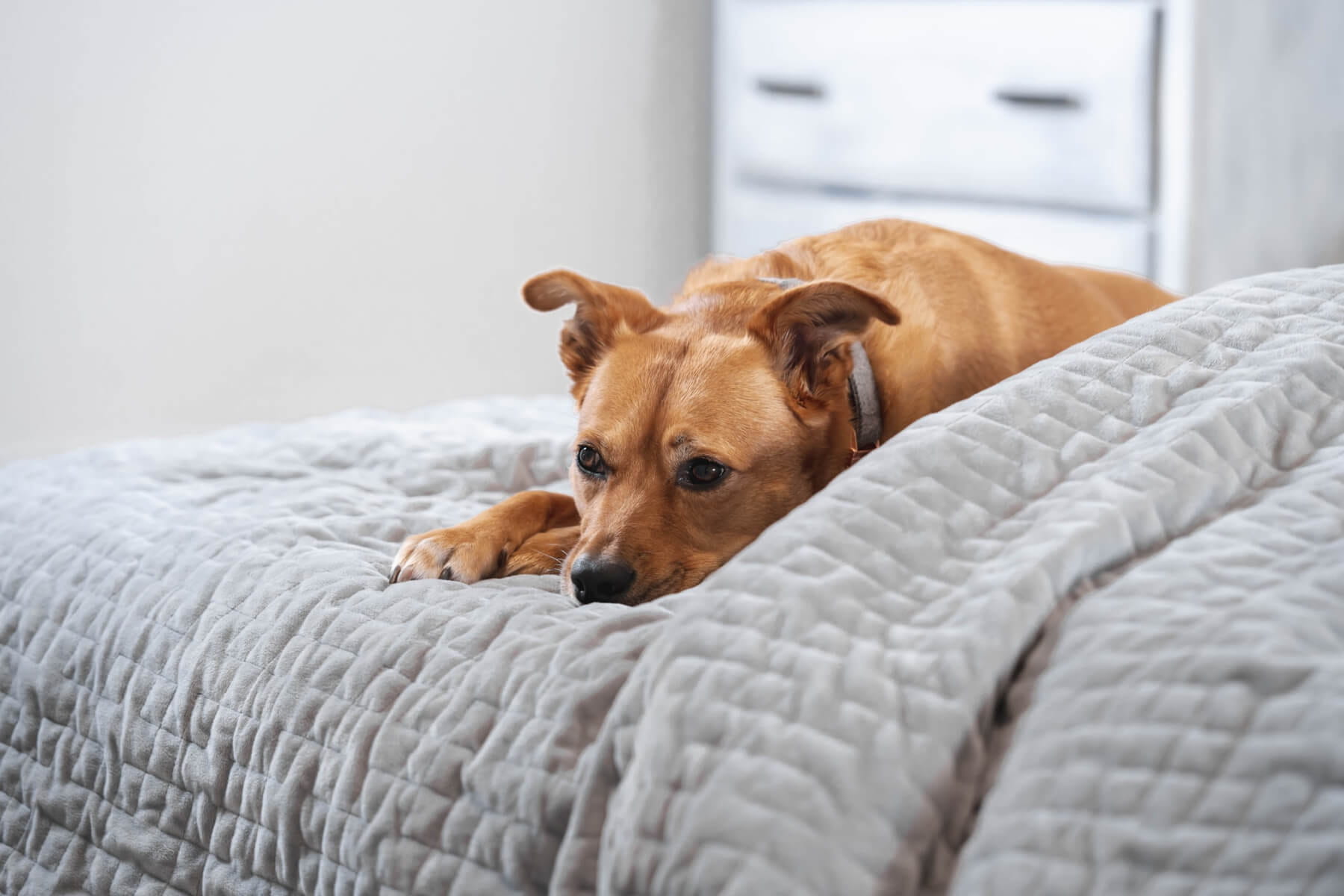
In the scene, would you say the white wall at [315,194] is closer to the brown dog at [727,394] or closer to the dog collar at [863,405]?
the brown dog at [727,394]

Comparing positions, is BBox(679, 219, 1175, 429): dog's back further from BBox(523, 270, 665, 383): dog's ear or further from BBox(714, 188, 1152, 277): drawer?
BBox(714, 188, 1152, 277): drawer

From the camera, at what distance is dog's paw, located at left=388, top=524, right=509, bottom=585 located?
4.21ft

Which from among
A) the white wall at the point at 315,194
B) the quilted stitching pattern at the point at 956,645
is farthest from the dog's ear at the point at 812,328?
the white wall at the point at 315,194

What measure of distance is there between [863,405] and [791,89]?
2625mm

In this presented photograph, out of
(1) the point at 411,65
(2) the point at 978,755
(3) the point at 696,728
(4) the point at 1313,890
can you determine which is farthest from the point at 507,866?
(1) the point at 411,65

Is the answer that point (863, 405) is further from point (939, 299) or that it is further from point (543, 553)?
point (543, 553)

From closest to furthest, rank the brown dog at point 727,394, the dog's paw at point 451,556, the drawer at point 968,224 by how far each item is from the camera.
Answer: the dog's paw at point 451,556 → the brown dog at point 727,394 → the drawer at point 968,224

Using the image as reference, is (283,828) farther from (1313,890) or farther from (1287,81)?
(1287,81)

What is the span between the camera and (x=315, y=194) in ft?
12.0

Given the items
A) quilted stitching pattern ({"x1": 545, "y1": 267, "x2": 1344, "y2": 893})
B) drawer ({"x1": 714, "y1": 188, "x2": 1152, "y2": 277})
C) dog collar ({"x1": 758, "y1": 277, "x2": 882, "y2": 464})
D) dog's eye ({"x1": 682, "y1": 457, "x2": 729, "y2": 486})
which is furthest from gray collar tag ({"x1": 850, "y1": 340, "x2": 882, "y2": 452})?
drawer ({"x1": 714, "y1": 188, "x2": 1152, "y2": 277})

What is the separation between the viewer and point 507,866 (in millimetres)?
880

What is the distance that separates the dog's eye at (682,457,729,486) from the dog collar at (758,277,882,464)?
20 centimetres

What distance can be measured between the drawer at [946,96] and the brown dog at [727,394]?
5.72 ft

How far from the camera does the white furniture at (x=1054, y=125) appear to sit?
3.04 metres
